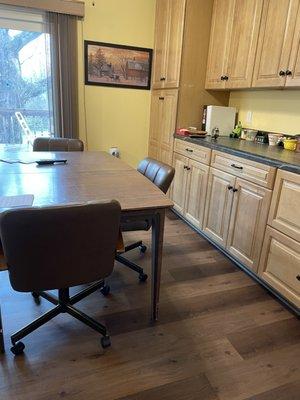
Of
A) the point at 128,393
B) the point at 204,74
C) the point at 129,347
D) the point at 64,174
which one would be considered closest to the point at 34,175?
the point at 64,174

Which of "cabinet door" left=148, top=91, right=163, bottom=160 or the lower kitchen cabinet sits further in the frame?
"cabinet door" left=148, top=91, right=163, bottom=160

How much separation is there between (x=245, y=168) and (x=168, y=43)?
1946 mm

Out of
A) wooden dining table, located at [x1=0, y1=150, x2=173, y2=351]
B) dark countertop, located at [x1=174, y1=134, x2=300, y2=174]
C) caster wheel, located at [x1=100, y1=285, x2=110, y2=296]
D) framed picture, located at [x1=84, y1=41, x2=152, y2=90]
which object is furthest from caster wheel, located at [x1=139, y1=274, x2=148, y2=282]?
framed picture, located at [x1=84, y1=41, x2=152, y2=90]

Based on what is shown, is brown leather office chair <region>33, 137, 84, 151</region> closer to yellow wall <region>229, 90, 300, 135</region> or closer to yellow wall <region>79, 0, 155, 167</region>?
yellow wall <region>79, 0, 155, 167</region>

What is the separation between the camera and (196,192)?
294cm

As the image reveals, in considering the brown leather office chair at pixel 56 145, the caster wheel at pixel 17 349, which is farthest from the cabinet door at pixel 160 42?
the caster wheel at pixel 17 349

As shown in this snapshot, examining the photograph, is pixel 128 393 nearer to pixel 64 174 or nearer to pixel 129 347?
pixel 129 347

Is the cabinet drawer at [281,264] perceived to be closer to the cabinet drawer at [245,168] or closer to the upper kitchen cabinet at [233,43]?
the cabinet drawer at [245,168]

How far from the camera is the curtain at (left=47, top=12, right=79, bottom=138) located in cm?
319

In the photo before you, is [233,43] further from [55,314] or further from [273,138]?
[55,314]

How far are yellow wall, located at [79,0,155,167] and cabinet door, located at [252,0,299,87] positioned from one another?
65.3 inches

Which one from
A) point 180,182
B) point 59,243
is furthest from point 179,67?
point 59,243

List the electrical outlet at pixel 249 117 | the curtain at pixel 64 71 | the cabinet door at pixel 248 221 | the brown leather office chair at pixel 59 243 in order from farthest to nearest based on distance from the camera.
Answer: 1. the curtain at pixel 64 71
2. the electrical outlet at pixel 249 117
3. the cabinet door at pixel 248 221
4. the brown leather office chair at pixel 59 243

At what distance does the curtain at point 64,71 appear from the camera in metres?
3.19
